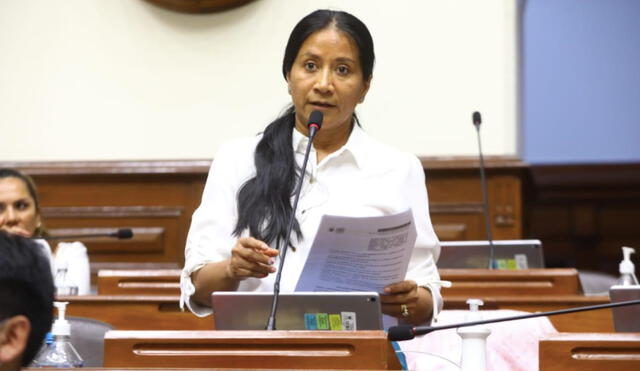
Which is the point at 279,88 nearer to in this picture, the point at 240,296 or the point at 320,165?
the point at 320,165

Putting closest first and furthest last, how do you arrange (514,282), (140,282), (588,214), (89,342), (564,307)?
(89,342), (564,307), (514,282), (140,282), (588,214)

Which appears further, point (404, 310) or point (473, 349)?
point (404, 310)

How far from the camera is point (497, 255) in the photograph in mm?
4117

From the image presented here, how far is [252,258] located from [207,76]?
3.78 metres

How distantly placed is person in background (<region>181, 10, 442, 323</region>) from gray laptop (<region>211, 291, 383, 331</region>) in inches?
7.7

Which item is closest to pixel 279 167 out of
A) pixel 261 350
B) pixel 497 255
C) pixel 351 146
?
pixel 351 146

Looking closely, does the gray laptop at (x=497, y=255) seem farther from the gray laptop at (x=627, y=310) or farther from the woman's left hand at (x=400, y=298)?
the woman's left hand at (x=400, y=298)

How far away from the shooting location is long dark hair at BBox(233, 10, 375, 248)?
2.71m

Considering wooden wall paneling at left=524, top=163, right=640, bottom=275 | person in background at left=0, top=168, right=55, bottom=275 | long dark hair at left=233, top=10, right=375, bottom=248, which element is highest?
long dark hair at left=233, top=10, right=375, bottom=248

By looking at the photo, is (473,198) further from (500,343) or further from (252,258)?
(252,258)

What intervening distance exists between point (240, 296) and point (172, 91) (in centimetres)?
387

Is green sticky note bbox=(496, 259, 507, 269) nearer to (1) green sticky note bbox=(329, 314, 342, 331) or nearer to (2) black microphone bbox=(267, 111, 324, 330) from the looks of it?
(2) black microphone bbox=(267, 111, 324, 330)

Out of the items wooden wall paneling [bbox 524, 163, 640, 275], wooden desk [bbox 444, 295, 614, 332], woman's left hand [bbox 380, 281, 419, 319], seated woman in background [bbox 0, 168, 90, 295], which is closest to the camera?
woman's left hand [bbox 380, 281, 419, 319]

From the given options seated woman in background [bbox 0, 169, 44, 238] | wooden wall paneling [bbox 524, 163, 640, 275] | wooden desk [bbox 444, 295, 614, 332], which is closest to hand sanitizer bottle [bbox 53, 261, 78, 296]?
seated woman in background [bbox 0, 169, 44, 238]
